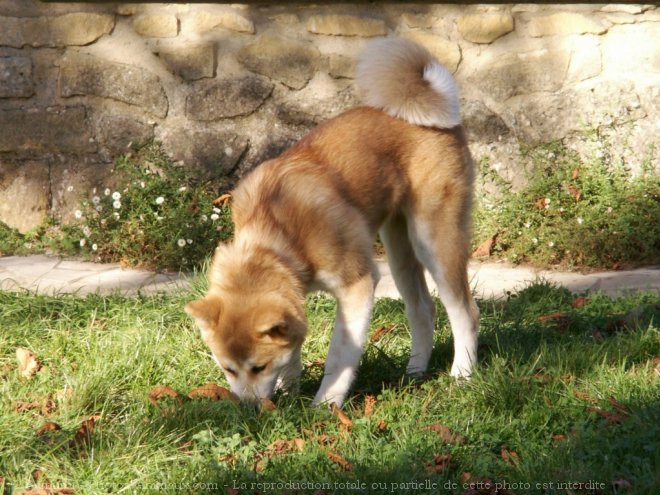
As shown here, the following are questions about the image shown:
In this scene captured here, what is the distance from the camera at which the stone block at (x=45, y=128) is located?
6.92 meters

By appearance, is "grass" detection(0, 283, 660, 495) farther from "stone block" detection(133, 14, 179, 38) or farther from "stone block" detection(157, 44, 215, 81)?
"stone block" detection(133, 14, 179, 38)

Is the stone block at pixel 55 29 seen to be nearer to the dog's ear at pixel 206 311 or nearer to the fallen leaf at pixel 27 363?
the fallen leaf at pixel 27 363

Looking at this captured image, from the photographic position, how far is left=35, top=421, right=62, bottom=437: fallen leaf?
12.1 ft

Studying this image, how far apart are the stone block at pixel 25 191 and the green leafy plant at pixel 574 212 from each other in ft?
10.6

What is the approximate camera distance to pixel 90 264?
6562 mm

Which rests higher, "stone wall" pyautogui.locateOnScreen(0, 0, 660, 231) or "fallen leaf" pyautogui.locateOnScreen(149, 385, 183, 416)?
"stone wall" pyautogui.locateOnScreen(0, 0, 660, 231)

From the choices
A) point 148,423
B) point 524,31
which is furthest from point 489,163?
point 148,423

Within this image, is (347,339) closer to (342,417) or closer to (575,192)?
(342,417)

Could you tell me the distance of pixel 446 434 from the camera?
3703 millimetres

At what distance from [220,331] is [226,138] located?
3301 mm

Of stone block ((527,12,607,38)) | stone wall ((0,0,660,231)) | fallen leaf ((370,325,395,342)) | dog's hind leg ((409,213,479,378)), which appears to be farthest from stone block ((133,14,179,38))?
dog's hind leg ((409,213,479,378))

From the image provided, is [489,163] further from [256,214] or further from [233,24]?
→ [256,214]

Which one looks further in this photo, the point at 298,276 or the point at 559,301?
the point at 559,301

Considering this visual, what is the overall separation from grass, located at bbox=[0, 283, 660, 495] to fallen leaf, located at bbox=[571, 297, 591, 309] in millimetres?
371
